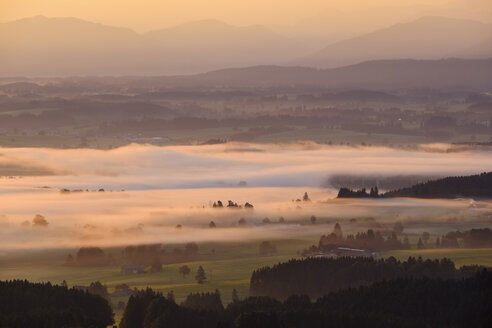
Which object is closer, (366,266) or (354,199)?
(366,266)

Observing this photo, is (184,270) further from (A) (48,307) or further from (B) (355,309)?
(B) (355,309)

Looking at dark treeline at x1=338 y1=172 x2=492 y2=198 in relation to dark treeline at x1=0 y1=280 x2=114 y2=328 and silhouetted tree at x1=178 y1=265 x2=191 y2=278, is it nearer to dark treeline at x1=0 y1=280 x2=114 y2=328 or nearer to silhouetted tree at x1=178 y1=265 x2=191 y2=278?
silhouetted tree at x1=178 y1=265 x2=191 y2=278

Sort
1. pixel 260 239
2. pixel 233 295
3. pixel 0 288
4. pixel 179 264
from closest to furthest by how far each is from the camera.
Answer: pixel 0 288 < pixel 233 295 < pixel 179 264 < pixel 260 239

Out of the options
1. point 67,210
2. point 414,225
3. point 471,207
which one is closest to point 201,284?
point 414,225

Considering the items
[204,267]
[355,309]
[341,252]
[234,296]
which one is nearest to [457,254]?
[341,252]

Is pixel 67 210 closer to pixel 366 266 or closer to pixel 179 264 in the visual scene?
pixel 179 264

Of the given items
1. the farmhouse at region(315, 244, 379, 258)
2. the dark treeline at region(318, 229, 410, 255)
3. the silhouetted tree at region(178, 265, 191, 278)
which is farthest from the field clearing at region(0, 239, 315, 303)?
the farmhouse at region(315, 244, 379, 258)
